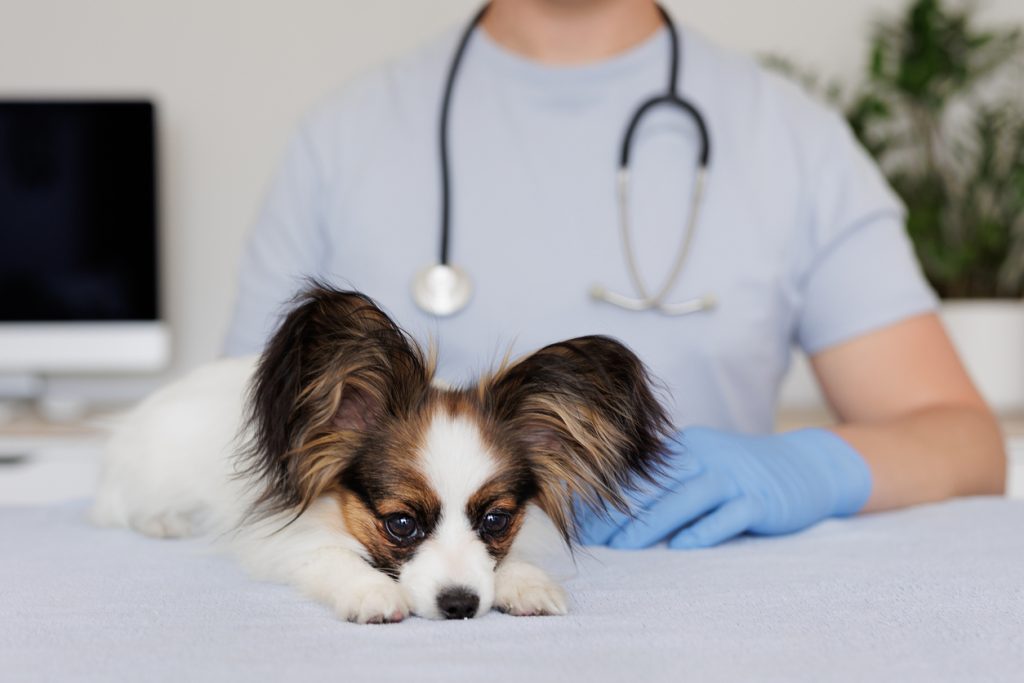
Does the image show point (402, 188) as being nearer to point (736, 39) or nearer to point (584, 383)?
point (584, 383)

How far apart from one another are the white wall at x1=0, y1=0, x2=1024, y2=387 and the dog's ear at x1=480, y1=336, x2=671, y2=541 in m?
2.75

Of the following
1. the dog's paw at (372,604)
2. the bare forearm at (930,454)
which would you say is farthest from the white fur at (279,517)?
the bare forearm at (930,454)

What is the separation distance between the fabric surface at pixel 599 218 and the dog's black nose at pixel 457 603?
708 mm

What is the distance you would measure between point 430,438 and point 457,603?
0.19 m

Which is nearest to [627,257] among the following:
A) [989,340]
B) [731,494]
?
[731,494]

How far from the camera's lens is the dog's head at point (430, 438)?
1066 millimetres

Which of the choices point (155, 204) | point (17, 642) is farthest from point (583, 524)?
point (155, 204)

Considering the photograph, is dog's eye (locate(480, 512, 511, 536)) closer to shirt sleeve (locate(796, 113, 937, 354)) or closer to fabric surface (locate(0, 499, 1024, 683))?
fabric surface (locate(0, 499, 1024, 683))

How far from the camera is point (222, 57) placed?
3.75m

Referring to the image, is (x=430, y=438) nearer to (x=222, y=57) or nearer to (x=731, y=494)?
(x=731, y=494)

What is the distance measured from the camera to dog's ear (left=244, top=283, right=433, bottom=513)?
1042 mm

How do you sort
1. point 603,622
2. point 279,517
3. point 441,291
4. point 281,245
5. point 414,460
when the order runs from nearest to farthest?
1. point 603,622
2. point 414,460
3. point 279,517
4. point 441,291
5. point 281,245

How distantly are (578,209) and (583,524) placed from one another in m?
0.67

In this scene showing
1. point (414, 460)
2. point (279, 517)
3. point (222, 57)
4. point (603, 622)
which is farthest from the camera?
point (222, 57)
